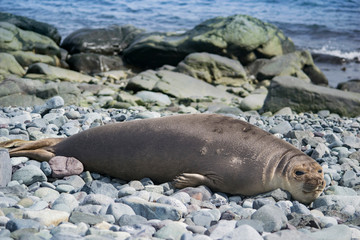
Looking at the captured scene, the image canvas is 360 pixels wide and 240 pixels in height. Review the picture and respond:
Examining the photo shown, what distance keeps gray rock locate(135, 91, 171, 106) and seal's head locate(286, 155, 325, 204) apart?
6.77 m

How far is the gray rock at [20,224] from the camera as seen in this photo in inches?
107

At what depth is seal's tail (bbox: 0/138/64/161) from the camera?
4645 millimetres

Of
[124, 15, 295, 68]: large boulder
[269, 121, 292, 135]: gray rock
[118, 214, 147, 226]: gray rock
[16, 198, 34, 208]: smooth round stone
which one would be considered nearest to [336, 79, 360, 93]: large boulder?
[124, 15, 295, 68]: large boulder

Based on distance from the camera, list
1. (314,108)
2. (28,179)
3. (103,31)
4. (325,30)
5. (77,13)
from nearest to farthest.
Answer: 1. (28,179)
2. (314,108)
3. (103,31)
4. (325,30)
5. (77,13)

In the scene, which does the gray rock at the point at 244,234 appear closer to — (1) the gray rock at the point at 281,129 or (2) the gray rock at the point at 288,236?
(2) the gray rock at the point at 288,236

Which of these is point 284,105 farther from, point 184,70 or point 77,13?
point 77,13

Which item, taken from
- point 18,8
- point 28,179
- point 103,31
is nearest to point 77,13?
point 18,8

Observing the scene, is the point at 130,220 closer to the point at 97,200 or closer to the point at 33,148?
the point at 97,200

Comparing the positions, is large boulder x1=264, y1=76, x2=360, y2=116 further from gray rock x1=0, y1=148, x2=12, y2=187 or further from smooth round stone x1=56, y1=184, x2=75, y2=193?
gray rock x1=0, y1=148, x2=12, y2=187

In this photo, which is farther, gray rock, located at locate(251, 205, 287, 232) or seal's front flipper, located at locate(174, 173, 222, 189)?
seal's front flipper, located at locate(174, 173, 222, 189)

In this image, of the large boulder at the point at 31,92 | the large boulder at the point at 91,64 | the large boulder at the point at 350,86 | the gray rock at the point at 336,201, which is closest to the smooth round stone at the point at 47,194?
the gray rock at the point at 336,201

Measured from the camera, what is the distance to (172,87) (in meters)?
12.0

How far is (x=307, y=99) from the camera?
987 cm

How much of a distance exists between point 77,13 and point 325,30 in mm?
15448
